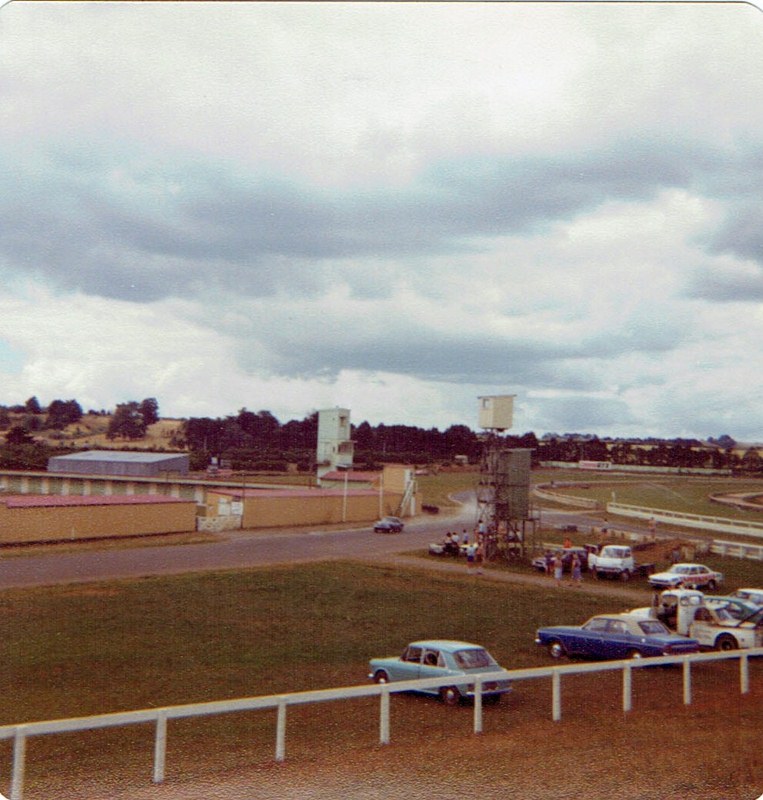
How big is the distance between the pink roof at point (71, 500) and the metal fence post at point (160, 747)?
62.1 ft

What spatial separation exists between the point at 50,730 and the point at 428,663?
6919 millimetres

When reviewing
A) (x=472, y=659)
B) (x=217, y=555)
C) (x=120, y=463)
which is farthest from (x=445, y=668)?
(x=217, y=555)

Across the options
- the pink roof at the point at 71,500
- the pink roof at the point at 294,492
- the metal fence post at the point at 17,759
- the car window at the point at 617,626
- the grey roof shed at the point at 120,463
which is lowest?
the car window at the point at 617,626

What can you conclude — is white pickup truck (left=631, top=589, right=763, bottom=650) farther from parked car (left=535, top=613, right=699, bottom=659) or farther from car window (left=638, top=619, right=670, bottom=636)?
parked car (left=535, top=613, right=699, bottom=659)

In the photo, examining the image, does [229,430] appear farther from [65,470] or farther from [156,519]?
[65,470]

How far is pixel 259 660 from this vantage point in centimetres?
1670

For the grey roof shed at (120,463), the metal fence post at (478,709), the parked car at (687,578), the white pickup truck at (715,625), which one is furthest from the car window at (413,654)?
the parked car at (687,578)

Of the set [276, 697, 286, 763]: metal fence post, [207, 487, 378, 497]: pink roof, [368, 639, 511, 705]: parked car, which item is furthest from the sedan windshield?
[207, 487, 378, 497]: pink roof

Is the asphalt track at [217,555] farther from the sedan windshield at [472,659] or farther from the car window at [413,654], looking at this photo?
the sedan windshield at [472,659]

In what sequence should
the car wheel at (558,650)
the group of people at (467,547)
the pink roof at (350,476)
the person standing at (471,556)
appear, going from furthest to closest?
the pink roof at (350,476) < the group of people at (467,547) < the person standing at (471,556) < the car wheel at (558,650)

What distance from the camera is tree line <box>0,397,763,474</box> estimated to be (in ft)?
81.5

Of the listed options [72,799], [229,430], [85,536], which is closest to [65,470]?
[85,536]

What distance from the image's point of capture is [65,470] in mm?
28094

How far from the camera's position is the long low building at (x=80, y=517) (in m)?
26.4
